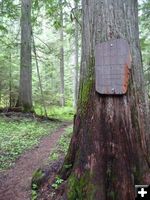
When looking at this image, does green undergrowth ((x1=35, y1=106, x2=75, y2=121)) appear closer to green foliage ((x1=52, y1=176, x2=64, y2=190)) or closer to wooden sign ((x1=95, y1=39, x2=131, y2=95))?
green foliage ((x1=52, y1=176, x2=64, y2=190))

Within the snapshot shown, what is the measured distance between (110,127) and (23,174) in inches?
123

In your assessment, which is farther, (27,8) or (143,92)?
(27,8)

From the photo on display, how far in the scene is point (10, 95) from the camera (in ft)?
56.9

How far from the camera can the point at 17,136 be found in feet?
32.1

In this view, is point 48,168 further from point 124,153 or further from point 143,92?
point 143,92

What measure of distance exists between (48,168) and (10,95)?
12756 mm

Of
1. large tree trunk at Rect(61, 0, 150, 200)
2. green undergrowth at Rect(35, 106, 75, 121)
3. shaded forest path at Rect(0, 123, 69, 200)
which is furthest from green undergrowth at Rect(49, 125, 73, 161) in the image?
green undergrowth at Rect(35, 106, 75, 121)

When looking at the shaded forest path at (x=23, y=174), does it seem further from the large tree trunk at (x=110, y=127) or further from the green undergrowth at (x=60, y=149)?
the large tree trunk at (x=110, y=127)

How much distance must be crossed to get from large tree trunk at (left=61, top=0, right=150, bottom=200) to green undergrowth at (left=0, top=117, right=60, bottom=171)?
3404 mm

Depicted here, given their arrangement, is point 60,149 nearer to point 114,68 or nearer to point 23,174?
point 23,174

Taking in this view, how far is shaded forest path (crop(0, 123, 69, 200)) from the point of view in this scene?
513 centimetres

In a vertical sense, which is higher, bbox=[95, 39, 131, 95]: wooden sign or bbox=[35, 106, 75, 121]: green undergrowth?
bbox=[95, 39, 131, 95]: wooden sign

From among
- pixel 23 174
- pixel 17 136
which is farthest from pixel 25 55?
pixel 23 174

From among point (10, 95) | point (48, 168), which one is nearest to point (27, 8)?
point (10, 95)
